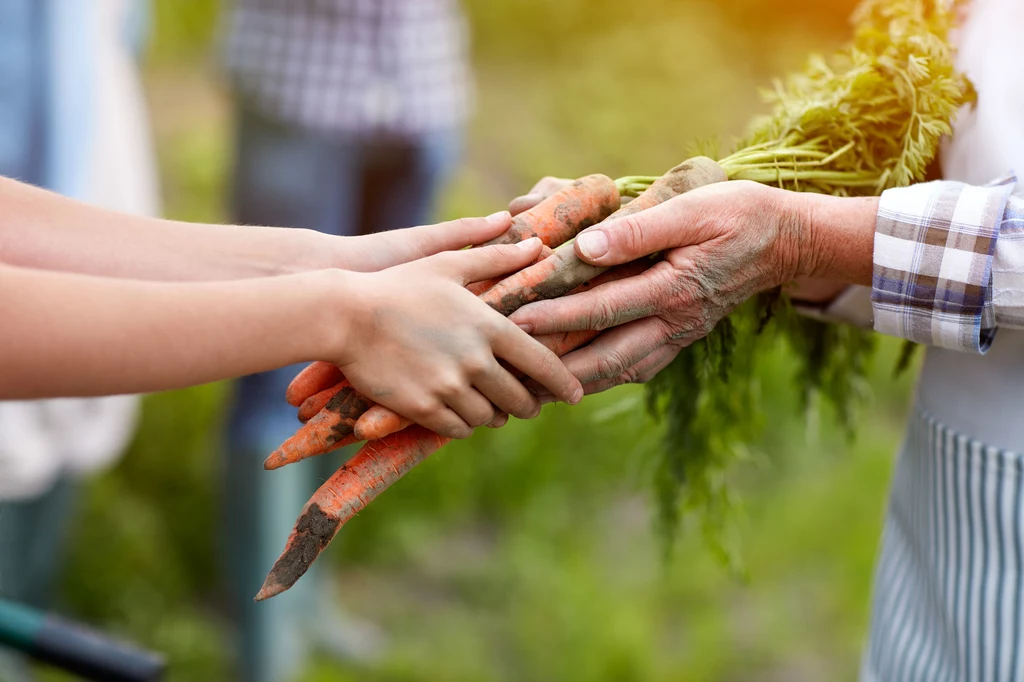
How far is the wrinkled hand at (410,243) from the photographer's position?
132cm

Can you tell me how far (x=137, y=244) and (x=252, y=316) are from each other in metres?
0.32

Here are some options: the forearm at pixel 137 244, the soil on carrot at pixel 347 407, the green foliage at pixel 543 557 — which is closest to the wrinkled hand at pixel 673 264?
the soil on carrot at pixel 347 407

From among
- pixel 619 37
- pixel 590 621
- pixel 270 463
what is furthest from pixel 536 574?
pixel 619 37

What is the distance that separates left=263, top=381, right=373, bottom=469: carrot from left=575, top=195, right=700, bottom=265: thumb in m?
0.36

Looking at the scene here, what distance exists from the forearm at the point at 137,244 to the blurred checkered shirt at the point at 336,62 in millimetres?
1227

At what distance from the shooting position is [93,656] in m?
1.52

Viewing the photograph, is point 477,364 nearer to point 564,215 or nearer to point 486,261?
point 486,261

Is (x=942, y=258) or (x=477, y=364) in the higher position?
(x=942, y=258)

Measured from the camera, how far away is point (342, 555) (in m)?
3.35

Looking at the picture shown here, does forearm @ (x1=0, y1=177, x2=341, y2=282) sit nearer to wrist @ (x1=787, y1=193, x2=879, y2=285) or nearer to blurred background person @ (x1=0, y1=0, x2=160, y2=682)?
wrist @ (x1=787, y1=193, x2=879, y2=285)

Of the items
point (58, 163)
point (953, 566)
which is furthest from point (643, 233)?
point (58, 163)

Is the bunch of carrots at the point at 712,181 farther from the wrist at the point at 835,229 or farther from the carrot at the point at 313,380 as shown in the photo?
the wrist at the point at 835,229

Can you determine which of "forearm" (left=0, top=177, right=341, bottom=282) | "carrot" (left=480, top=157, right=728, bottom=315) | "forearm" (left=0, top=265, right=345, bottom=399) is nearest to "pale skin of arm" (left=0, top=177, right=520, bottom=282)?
"forearm" (left=0, top=177, right=341, bottom=282)

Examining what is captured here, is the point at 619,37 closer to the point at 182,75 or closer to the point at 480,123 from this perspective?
the point at 480,123
